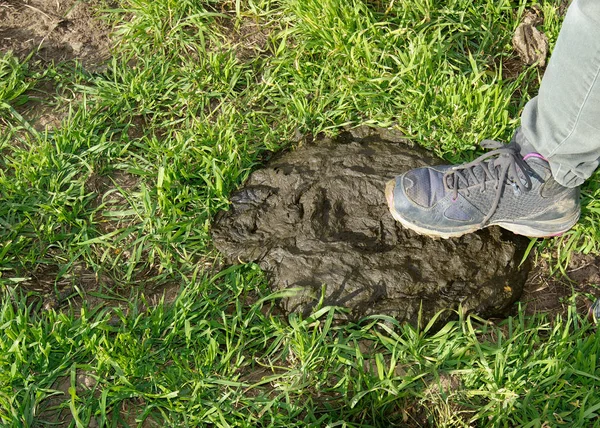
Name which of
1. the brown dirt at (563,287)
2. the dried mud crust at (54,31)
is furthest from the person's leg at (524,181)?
the dried mud crust at (54,31)

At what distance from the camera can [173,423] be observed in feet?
6.72

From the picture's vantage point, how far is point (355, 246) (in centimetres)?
242

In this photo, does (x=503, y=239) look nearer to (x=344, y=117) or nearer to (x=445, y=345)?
(x=445, y=345)

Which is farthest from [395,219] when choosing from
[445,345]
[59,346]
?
[59,346]

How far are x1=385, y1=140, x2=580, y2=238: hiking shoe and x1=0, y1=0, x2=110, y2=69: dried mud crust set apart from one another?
1.61 m

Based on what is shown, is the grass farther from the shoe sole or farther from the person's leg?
the person's leg

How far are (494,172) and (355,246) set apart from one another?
1.94ft

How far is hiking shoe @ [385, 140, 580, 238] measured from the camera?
7.66ft

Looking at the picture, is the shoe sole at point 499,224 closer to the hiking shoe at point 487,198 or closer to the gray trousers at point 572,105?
the hiking shoe at point 487,198

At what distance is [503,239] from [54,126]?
194cm

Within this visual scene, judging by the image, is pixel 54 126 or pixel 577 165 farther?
pixel 54 126

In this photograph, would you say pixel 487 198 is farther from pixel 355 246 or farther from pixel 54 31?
pixel 54 31

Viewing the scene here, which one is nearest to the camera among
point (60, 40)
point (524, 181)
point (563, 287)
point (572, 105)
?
point (572, 105)

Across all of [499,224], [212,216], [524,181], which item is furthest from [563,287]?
[212,216]
